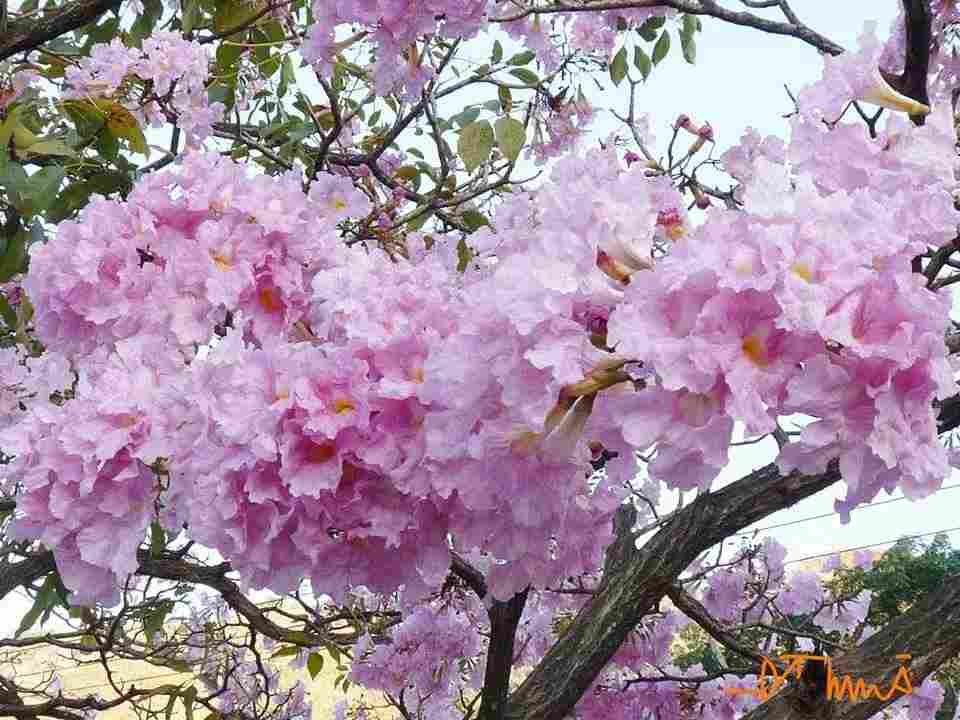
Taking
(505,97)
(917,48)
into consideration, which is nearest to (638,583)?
(917,48)

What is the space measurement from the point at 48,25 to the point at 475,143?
73 centimetres

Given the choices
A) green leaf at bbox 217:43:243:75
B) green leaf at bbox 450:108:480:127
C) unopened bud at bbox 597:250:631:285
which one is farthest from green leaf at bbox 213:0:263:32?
unopened bud at bbox 597:250:631:285

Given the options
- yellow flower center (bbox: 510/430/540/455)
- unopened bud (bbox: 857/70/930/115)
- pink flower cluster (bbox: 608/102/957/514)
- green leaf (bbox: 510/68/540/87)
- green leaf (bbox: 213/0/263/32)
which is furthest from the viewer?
green leaf (bbox: 510/68/540/87)

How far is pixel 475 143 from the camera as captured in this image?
6.05ft

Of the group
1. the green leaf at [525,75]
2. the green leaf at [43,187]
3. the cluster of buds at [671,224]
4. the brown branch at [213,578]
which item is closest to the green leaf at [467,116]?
the green leaf at [525,75]

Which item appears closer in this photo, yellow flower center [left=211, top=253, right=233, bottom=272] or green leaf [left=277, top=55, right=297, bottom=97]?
yellow flower center [left=211, top=253, right=233, bottom=272]

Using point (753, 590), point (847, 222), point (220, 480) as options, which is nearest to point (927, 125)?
point (847, 222)

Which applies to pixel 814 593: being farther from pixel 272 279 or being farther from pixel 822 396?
pixel 822 396

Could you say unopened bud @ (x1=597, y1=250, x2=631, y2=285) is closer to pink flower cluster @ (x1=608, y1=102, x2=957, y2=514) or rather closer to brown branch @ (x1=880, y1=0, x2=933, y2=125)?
pink flower cluster @ (x1=608, y1=102, x2=957, y2=514)

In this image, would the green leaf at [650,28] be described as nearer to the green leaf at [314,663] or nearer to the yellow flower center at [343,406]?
the green leaf at [314,663]

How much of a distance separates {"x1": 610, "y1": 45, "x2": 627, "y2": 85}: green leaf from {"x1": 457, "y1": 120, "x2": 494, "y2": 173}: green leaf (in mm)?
849

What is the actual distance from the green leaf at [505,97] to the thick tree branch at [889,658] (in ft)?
4.52

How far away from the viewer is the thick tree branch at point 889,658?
1536 millimetres

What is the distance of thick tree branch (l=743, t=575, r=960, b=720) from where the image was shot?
1.54 meters
